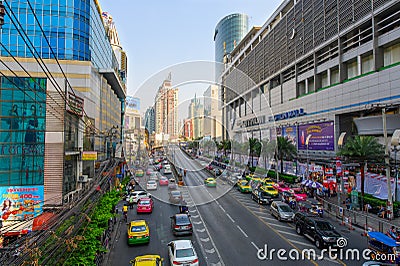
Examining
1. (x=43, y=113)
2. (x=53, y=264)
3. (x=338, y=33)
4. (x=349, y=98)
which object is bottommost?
(x=53, y=264)

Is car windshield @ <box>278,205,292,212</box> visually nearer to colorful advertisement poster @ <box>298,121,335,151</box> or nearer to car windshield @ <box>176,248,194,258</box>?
car windshield @ <box>176,248,194,258</box>

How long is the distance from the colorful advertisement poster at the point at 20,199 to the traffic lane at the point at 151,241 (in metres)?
7.20

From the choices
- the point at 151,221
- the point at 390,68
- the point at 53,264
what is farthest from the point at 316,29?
the point at 53,264

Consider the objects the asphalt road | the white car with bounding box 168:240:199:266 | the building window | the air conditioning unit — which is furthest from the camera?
the building window

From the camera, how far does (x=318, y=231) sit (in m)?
13.4

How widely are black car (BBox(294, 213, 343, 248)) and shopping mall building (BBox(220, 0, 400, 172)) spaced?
8.21 meters

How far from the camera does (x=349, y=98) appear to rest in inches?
1291

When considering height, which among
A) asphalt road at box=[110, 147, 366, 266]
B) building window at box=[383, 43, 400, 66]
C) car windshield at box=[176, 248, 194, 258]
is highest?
building window at box=[383, 43, 400, 66]

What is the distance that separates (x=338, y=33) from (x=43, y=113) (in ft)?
113

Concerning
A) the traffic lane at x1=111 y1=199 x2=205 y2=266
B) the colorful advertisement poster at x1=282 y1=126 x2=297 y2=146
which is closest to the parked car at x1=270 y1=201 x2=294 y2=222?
the traffic lane at x1=111 y1=199 x2=205 y2=266

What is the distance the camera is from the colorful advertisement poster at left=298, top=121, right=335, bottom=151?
119 ft

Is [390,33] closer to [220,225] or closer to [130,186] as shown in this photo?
[220,225]

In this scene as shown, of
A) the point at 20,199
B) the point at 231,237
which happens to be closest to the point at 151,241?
the point at 231,237

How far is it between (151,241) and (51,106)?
9.80 m
